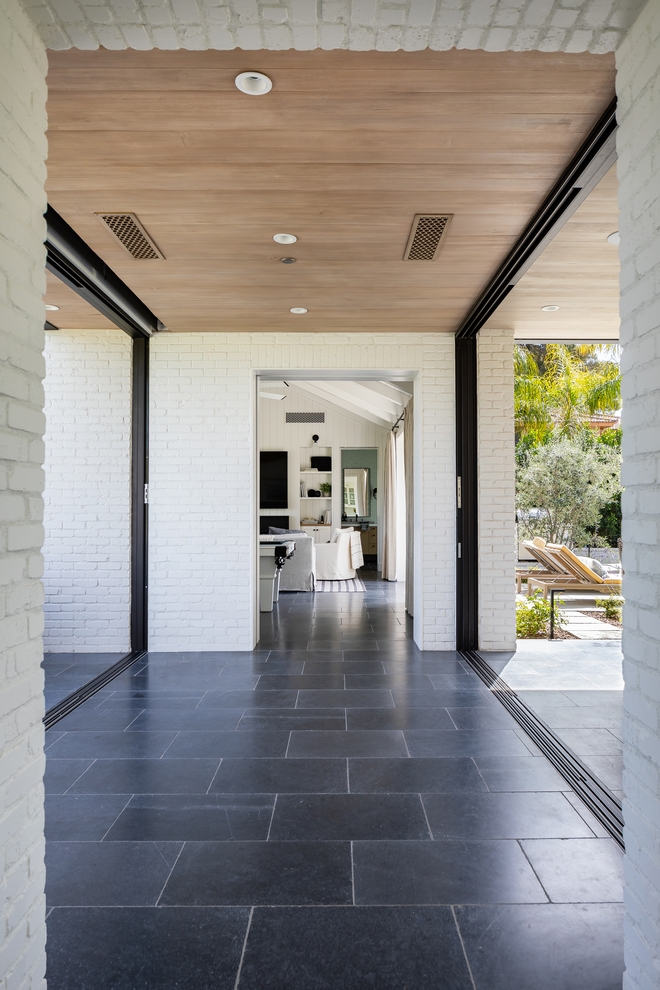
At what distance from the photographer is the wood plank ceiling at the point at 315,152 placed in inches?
78.9

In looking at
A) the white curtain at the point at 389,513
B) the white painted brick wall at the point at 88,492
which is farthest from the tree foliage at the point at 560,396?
the white painted brick wall at the point at 88,492

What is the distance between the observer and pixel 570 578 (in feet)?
21.9

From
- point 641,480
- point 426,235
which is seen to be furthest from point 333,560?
point 641,480

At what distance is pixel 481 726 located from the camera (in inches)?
133

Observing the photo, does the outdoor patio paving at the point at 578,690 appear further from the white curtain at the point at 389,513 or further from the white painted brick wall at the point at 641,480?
the white curtain at the point at 389,513

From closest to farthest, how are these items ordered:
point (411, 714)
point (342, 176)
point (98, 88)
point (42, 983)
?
point (42, 983) → point (98, 88) → point (342, 176) → point (411, 714)

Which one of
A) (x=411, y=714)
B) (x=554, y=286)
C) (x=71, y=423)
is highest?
(x=554, y=286)

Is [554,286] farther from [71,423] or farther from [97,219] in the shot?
[71,423]

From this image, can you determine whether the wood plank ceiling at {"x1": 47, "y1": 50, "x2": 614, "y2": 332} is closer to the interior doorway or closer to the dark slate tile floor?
the dark slate tile floor

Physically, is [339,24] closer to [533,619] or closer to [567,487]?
[533,619]

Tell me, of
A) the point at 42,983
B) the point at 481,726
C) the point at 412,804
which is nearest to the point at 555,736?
the point at 481,726

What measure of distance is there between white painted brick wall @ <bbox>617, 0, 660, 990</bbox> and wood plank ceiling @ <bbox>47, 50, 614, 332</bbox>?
0.64m

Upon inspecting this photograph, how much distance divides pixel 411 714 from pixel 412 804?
111cm

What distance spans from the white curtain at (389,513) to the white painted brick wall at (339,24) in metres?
8.50
